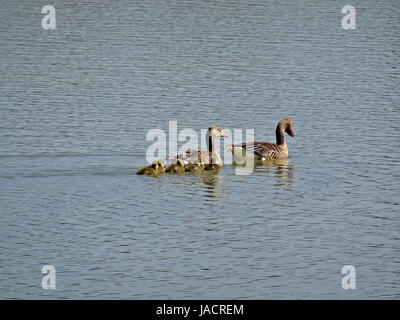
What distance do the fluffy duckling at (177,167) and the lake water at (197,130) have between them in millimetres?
206

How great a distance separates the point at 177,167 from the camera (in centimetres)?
1961

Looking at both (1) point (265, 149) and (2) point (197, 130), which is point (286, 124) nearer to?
(1) point (265, 149)

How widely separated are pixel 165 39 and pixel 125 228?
17223 millimetres

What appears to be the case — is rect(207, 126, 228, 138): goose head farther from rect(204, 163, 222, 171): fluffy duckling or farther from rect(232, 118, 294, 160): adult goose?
rect(204, 163, 222, 171): fluffy duckling

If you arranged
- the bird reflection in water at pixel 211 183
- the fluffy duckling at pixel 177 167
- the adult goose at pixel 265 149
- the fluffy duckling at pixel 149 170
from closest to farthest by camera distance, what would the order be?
the bird reflection in water at pixel 211 183
the fluffy duckling at pixel 149 170
the fluffy duckling at pixel 177 167
the adult goose at pixel 265 149

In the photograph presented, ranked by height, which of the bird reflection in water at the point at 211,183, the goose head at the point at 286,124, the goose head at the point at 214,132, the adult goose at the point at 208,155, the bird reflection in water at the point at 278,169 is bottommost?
the bird reflection in water at the point at 211,183

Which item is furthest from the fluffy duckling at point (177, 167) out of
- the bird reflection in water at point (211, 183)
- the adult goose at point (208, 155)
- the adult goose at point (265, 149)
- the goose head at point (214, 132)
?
the adult goose at point (265, 149)

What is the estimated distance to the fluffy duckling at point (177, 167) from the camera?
1958cm

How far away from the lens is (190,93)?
85.3 feet

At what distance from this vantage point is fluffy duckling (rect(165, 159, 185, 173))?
64.2 feet

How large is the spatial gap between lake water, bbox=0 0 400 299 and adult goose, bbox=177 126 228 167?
1.18 feet

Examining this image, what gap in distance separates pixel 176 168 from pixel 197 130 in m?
3.23

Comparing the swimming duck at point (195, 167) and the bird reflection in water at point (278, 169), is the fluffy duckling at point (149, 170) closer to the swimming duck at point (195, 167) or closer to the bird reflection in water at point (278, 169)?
the swimming duck at point (195, 167)

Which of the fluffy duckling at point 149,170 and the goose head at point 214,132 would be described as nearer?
the fluffy duckling at point 149,170
